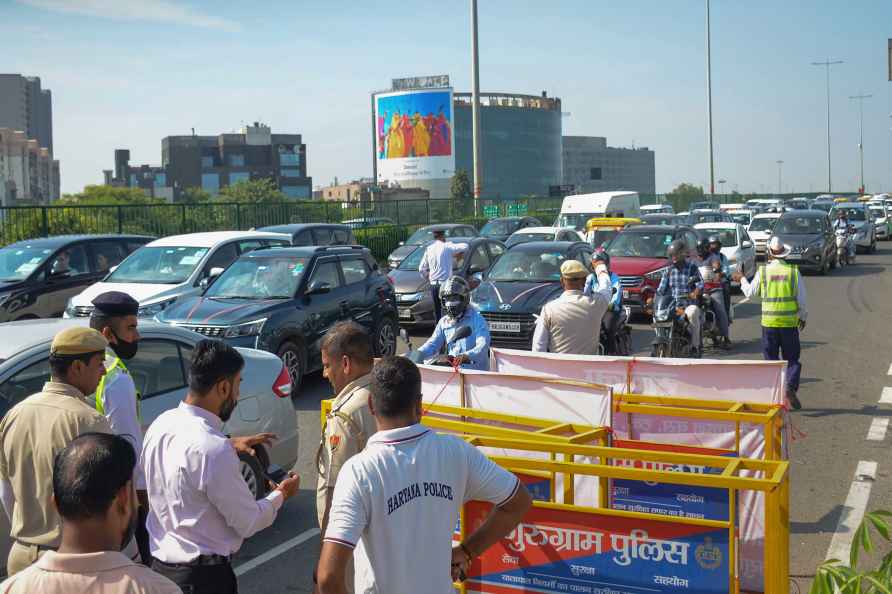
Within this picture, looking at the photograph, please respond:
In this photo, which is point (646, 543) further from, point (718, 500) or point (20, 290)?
point (20, 290)

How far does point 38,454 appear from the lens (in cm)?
394

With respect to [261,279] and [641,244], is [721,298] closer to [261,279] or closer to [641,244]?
[641,244]

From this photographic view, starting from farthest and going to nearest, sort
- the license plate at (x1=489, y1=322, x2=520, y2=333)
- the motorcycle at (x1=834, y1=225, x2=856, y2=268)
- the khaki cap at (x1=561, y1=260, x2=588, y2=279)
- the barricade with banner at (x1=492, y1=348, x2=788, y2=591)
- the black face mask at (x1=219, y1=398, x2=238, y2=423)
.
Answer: the motorcycle at (x1=834, y1=225, x2=856, y2=268) → the license plate at (x1=489, y1=322, x2=520, y2=333) → the khaki cap at (x1=561, y1=260, x2=588, y2=279) → the barricade with banner at (x1=492, y1=348, x2=788, y2=591) → the black face mask at (x1=219, y1=398, x2=238, y2=423)

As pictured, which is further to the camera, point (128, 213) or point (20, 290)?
point (128, 213)

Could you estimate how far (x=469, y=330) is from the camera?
7.89m

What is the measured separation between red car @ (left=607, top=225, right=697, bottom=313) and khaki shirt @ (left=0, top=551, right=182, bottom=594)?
16210 millimetres

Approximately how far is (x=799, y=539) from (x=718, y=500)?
8.83ft

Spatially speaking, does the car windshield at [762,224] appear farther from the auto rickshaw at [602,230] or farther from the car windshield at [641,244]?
the car windshield at [641,244]

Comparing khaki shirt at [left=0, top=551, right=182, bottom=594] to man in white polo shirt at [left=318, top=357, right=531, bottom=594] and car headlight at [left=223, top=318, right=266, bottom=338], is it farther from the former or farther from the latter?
car headlight at [left=223, top=318, right=266, bottom=338]

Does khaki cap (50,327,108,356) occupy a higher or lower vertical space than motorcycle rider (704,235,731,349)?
higher

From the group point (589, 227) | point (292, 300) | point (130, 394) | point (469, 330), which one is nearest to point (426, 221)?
point (589, 227)

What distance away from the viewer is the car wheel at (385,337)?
45.9 feet

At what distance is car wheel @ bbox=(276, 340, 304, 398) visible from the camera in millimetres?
11820

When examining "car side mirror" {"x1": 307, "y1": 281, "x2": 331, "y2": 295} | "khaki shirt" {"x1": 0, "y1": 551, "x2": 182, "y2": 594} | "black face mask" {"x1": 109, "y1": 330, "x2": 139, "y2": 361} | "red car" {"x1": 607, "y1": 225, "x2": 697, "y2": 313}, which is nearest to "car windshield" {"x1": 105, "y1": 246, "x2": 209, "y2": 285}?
"car side mirror" {"x1": 307, "y1": 281, "x2": 331, "y2": 295}
